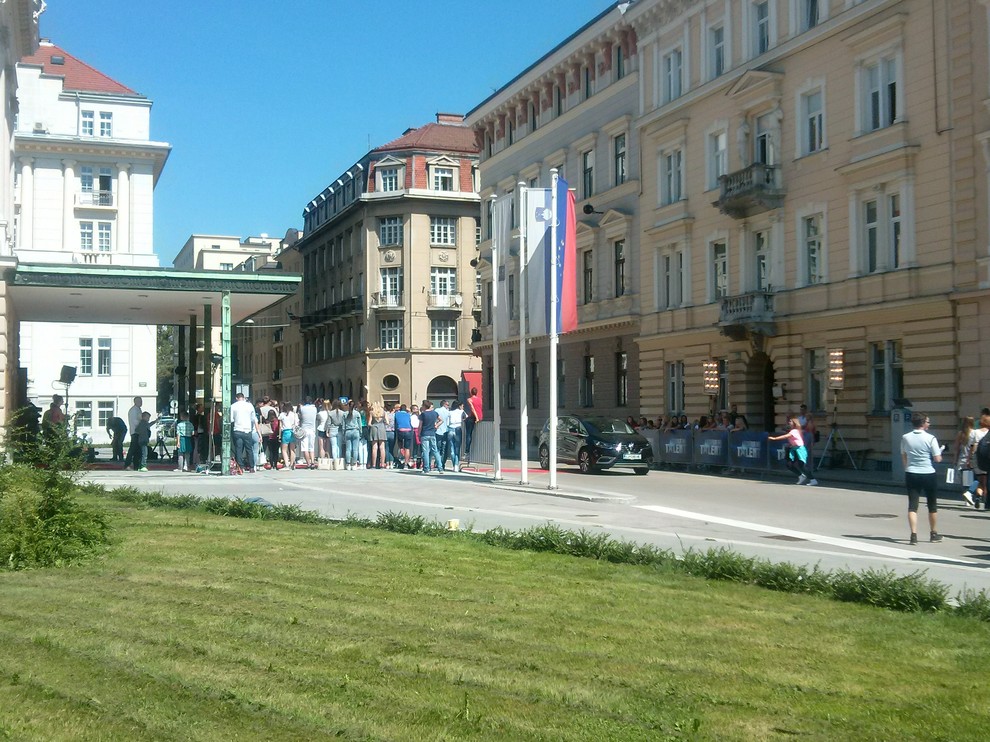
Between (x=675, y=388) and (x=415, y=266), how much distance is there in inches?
1343

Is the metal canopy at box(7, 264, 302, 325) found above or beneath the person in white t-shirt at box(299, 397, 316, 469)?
above

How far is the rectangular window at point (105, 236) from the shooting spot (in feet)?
217

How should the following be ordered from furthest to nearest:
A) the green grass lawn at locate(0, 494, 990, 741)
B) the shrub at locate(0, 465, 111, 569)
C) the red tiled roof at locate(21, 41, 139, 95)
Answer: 1. the red tiled roof at locate(21, 41, 139, 95)
2. the shrub at locate(0, 465, 111, 569)
3. the green grass lawn at locate(0, 494, 990, 741)

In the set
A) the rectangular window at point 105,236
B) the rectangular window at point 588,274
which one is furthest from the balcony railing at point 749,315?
the rectangular window at point 105,236

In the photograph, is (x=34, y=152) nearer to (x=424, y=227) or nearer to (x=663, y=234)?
(x=424, y=227)

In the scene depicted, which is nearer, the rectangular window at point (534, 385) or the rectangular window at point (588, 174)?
the rectangular window at point (588, 174)

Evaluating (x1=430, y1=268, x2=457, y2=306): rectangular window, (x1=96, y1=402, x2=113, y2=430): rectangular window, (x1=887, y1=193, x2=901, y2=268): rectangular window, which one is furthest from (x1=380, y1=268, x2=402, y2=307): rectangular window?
(x1=887, y1=193, x2=901, y2=268): rectangular window

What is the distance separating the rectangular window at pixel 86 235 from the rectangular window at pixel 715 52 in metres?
41.3

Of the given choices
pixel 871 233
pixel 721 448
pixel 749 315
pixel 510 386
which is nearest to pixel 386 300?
pixel 510 386

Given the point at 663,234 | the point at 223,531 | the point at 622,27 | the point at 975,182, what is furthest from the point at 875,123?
the point at 223,531

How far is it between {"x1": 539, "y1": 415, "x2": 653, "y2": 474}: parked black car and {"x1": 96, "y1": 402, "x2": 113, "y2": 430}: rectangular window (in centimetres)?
4004

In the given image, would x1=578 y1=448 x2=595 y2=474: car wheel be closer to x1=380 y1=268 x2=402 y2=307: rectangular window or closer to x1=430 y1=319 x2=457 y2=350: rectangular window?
x1=430 y1=319 x2=457 y2=350: rectangular window

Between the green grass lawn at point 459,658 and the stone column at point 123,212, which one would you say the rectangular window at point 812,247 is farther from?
the stone column at point 123,212

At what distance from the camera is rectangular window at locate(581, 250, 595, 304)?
157ft
